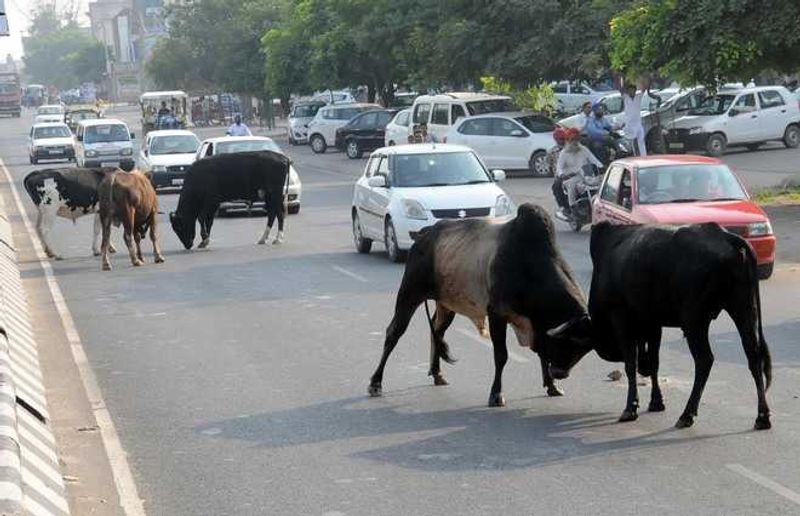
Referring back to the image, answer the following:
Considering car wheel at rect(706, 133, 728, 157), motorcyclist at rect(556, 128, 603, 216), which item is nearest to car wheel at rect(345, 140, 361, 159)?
car wheel at rect(706, 133, 728, 157)

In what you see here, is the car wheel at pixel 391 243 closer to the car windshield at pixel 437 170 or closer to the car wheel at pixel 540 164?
the car windshield at pixel 437 170

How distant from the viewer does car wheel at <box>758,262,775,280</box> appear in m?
18.2

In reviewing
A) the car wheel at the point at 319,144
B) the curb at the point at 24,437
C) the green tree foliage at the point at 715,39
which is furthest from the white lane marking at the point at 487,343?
the car wheel at the point at 319,144

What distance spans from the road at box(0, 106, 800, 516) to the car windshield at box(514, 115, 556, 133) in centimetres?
1929

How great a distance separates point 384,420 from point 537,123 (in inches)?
1100

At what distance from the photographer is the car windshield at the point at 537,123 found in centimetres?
3831

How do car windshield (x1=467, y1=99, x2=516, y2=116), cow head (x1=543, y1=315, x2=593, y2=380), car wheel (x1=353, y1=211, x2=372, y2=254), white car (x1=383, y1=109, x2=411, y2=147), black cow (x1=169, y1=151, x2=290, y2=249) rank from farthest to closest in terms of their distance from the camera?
white car (x1=383, y1=109, x2=411, y2=147) → car windshield (x1=467, y1=99, x2=516, y2=116) → black cow (x1=169, y1=151, x2=290, y2=249) → car wheel (x1=353, y1=211, x2=372, y2=254) → cow head (x1=543, y1=315, x2=593, y2=380)

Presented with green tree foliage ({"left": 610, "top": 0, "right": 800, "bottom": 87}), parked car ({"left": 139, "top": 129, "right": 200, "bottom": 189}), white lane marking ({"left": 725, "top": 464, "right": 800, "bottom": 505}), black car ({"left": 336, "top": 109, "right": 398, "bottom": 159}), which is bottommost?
black car ({"left": 336, "top": 109, "right": 398, "bottom": 159})

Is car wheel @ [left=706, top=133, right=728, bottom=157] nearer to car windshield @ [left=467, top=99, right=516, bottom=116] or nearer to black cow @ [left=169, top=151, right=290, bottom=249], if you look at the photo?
car windshield @ [left=467, top=99, right=516, bottom=116]

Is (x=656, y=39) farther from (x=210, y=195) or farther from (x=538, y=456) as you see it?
(x=538, y=456)

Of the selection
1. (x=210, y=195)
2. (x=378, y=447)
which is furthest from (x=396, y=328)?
(x=210, y=195)

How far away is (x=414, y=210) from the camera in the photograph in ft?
69.9

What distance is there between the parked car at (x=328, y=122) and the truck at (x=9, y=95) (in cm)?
7958

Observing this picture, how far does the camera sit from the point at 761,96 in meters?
41.1
